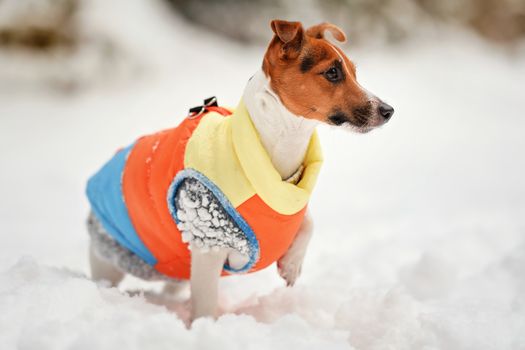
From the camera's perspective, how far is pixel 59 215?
358cm

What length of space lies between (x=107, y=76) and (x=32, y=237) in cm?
367

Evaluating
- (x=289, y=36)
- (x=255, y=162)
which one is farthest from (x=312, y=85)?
(x=255, y=162)

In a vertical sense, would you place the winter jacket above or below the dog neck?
below

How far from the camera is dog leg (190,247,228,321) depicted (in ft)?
5.74

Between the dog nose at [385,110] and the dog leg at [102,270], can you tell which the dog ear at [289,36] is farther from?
the dog leg at [102,270]

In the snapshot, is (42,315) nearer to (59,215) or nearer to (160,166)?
(160,166)

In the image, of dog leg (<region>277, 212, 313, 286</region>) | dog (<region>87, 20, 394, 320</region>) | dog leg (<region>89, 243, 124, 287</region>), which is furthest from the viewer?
dog leg (<region>89, 243, 124, 287</region>)

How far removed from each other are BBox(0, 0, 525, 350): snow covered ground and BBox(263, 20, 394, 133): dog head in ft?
2.11

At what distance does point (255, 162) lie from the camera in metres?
1.65

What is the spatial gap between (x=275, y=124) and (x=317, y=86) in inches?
7.2

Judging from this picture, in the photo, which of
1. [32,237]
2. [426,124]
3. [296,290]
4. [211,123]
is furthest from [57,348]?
[426,124]

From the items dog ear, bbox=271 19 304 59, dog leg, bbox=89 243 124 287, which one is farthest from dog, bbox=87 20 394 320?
dog leg, bbox=89 243 124 287

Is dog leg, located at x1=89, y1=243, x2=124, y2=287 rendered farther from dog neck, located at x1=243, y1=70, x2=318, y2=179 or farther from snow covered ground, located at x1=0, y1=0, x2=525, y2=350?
dog neck, located at x1=243, y1=70, x2=318, y2=179

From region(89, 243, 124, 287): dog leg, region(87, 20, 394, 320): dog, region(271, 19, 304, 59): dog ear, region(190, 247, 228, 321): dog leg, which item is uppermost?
region(271, 19, 304, 59): dog ear
